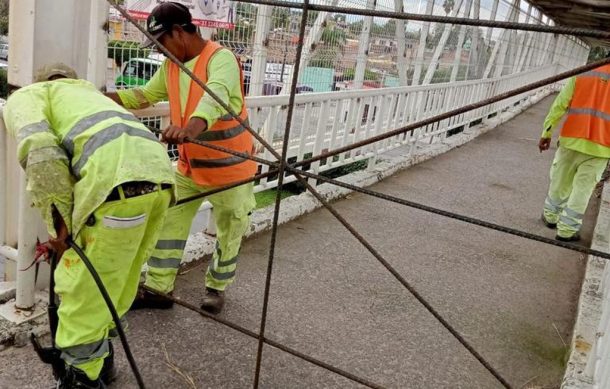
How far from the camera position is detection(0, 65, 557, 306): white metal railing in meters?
2.58

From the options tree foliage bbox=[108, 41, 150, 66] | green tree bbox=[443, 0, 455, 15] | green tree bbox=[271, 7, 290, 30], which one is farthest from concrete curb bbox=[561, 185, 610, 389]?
green tree bbox=[443, 0, 455, 15]

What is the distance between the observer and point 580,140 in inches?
179

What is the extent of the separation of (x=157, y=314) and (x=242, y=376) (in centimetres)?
66

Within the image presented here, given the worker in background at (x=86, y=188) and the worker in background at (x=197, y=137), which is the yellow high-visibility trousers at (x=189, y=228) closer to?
the worker in background at (x=197, y=137)

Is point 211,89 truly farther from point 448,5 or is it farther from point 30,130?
point 448,5

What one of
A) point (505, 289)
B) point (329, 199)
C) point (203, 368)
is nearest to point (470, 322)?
point (505, 289)

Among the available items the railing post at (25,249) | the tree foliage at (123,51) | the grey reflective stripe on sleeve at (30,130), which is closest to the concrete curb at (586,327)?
the grey reflective stripe on sleeve at (30,130)

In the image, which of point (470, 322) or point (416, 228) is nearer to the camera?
point (470, 322)

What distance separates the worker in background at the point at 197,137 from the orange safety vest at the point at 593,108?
319 cm

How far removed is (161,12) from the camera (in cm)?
239

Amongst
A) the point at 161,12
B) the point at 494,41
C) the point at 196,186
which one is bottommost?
the point at 196,186

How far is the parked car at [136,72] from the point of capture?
119 inches

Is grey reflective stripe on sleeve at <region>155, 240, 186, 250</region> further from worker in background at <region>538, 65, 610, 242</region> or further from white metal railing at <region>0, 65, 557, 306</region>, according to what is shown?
worker in background at <region>538, 65, 610, 242</region>

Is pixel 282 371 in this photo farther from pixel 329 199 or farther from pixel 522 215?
pixel 522 215
